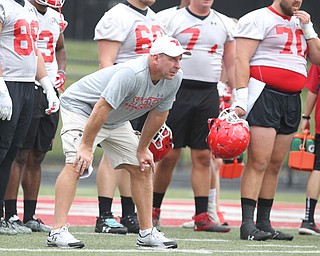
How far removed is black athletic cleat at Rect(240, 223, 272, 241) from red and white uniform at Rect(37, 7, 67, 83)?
200 centimetres

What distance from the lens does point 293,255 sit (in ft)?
20.6

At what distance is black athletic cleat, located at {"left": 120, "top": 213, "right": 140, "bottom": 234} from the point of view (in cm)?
788

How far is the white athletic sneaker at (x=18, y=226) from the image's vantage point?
7406 mm

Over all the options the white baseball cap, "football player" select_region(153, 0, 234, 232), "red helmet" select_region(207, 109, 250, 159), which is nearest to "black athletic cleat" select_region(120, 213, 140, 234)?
"football player" select_region(153, 0, 234, 232)

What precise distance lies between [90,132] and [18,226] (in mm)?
1648

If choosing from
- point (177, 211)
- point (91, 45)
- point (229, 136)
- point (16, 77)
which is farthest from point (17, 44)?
point (91, 45)

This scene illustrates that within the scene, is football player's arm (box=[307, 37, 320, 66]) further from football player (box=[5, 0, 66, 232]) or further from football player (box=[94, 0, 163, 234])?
football player (box=[5, 0, 66, 232])

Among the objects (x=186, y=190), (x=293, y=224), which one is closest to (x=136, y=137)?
(x=293, y=224)

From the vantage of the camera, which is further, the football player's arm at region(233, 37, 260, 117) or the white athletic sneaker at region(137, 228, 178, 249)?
the football player's arm at region(233, 37, 260, 117)

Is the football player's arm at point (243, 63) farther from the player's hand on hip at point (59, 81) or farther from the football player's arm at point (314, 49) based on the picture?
the player's hand on hip at point (59, 81)

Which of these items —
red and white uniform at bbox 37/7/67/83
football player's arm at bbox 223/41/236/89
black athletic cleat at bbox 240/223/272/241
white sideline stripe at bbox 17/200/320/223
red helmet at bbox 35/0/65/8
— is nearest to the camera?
black athletic cleat at bbox 240/223/272/241

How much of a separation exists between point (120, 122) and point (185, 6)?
7.98ft

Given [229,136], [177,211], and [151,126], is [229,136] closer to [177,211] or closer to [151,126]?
[151,126]

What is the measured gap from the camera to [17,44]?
7.02m
